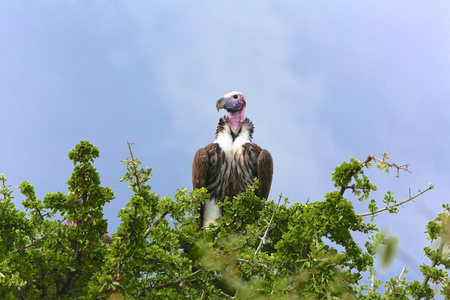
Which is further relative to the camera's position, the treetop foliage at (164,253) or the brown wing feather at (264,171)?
the brown wing feather at (264,171)

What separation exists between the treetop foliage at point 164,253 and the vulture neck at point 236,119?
14.4ft

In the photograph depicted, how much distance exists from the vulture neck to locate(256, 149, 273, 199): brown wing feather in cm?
117

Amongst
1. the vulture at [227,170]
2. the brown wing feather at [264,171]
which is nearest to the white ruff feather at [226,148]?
the vulture at [227,170]

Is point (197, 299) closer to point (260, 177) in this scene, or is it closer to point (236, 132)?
point (260, 177)

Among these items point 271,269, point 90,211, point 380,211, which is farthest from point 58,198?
point 380,211

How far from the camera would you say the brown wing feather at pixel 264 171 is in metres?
10.1

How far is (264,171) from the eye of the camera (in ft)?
33.1

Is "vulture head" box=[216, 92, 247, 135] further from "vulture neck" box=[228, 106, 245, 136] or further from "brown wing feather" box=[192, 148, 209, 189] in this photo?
"brown wing feather" box=[192, 148, 209, 189]

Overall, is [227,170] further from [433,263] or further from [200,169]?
[433,263]

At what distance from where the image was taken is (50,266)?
6379 mm

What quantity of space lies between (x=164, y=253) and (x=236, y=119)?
5798mm

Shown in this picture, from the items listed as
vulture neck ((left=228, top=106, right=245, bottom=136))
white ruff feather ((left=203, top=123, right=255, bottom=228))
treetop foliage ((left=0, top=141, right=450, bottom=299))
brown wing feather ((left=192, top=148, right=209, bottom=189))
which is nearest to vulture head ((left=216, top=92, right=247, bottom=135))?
vulture neck ((left=228, top=106, right=245, bottom=136))

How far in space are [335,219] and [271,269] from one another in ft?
2.75

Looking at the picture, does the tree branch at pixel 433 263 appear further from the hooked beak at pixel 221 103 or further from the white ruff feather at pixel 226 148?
the hooked beak at pixel 221 103
